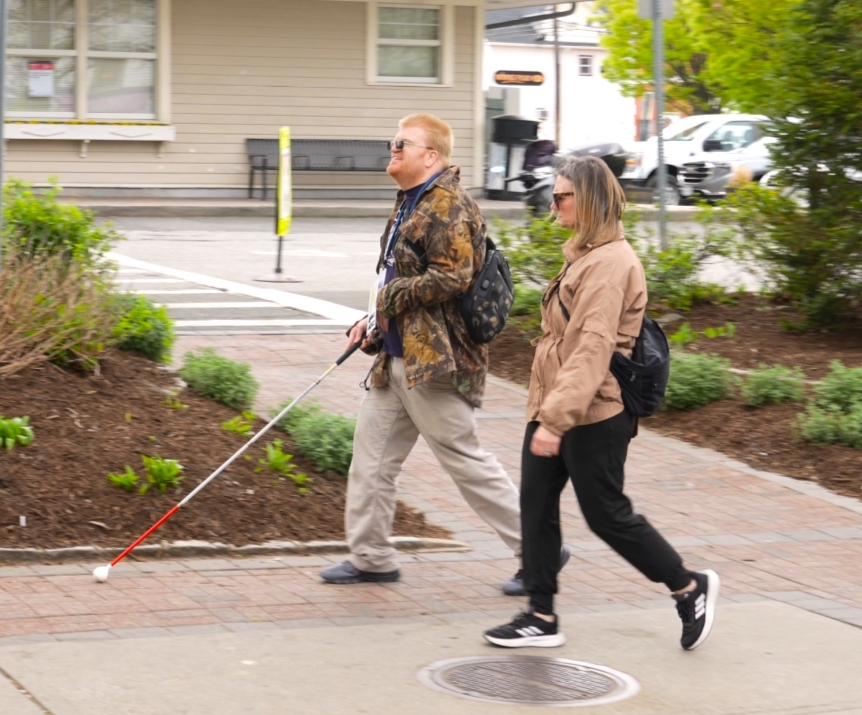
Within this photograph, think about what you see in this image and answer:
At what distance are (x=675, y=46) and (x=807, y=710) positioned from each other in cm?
3601

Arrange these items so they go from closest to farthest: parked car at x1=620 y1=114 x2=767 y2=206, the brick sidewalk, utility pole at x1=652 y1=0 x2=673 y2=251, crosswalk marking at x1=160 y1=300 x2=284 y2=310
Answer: the brick sidewalk < utility pole at x1=652 y1=0 x2=673 y2=251 < crosswalk marking at x1=160 y1=300 x2=284 y2=310 < parked car at x1=620 y1=114 x2=767 y2=206

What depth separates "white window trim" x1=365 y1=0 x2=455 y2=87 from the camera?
89.4 ft

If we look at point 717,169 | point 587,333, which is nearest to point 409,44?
point 717,169

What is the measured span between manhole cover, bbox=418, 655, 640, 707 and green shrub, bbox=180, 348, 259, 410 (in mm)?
3529

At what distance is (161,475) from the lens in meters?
6.53

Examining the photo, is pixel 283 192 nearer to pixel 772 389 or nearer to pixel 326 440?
pixel 772 389

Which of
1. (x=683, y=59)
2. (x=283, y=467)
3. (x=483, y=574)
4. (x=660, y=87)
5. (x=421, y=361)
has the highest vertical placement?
(x=683, y=59)

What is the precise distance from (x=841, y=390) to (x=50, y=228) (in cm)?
481

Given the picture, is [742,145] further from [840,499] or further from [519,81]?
[840,499]

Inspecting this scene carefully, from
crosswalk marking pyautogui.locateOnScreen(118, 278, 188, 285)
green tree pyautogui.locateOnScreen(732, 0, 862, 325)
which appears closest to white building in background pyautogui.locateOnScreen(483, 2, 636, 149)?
crosswalk marking pyautogui.locateOnScreen(118, 278, 188, 285)

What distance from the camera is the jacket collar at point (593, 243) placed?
4.93 metres

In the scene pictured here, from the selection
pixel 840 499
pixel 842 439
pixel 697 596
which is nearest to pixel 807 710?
pixel 697 596

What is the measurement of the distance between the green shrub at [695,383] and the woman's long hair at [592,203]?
4.31 metres

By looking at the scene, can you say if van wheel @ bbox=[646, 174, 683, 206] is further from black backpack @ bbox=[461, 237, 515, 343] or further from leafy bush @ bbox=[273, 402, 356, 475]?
black backpack @ bbox=[461, 237, 515, 343]
